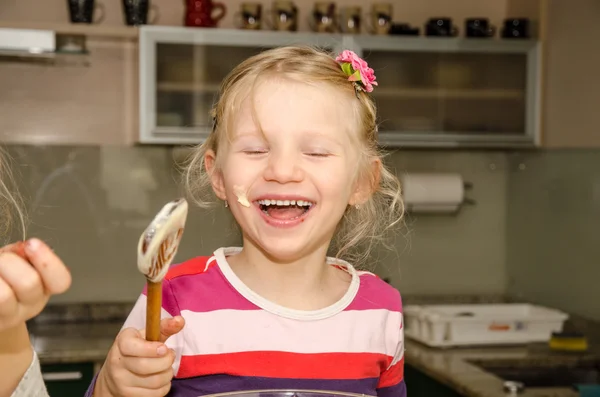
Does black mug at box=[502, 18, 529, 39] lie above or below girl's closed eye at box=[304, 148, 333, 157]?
above

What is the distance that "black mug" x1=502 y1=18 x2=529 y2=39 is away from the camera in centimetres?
299

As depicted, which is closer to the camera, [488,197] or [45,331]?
[45,331]

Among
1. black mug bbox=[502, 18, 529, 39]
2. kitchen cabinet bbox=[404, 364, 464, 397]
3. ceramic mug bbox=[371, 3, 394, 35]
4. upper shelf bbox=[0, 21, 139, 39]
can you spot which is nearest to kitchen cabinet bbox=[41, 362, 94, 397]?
kitchen cabinet bbox=[404, 364, 464, 397]

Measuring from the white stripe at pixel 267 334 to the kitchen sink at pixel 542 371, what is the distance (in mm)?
1470

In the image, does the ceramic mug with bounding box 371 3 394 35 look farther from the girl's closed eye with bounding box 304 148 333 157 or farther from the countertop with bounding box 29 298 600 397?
the girl's closed eye with bounding box 304 148 333 157

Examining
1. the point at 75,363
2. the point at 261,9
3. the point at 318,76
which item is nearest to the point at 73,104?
the point at 261,9

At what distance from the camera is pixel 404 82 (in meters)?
2.95

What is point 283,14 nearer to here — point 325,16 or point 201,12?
point 325,16

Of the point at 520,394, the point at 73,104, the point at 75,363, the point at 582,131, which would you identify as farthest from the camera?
the point at 73,104

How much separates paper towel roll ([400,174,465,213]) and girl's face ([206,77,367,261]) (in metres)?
2.04

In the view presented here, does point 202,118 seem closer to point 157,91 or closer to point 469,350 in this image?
point 157,91

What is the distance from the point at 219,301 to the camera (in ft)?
3.33

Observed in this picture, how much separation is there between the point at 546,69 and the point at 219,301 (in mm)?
2299

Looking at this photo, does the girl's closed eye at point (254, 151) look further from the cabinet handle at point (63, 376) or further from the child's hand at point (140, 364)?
the cabinet handle at point (63, 376)
